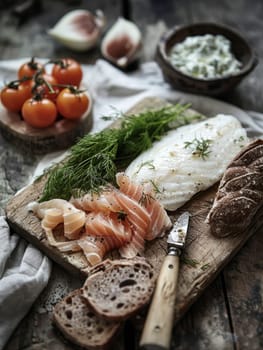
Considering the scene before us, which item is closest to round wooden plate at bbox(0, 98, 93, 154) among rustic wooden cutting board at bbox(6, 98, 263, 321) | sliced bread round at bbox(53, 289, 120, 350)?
rustic wooden cutting board at bbox(6, 98, 263, 321)

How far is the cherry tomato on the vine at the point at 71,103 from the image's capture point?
10.8 ft

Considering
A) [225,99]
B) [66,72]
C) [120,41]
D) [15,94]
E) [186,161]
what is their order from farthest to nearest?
[120,41] → [225,99] → [66,72] → [15,94] → [186,161]

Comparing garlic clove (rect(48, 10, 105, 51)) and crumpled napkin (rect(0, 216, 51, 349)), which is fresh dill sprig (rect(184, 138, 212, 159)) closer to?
crumpled napkin (rect(0, 216, 51, 349))

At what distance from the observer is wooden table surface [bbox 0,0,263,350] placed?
7.94ft

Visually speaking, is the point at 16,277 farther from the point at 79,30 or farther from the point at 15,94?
the point at 79,30

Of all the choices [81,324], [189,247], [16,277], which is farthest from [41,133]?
[81,324]

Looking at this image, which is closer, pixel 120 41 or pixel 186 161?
pixel 186 161

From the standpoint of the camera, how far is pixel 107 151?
3072 millimetres

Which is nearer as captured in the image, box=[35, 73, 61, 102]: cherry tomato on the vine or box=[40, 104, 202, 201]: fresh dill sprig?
box=[40, 104, 202, 201]: fresh dill sprig

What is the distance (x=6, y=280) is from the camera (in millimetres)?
2508

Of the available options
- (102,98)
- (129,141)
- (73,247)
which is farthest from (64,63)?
(73,247)

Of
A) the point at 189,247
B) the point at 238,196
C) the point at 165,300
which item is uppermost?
the point at 238,196

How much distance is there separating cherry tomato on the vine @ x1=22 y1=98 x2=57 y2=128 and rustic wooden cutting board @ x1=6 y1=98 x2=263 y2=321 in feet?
1.71

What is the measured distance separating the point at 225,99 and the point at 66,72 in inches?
49.8
